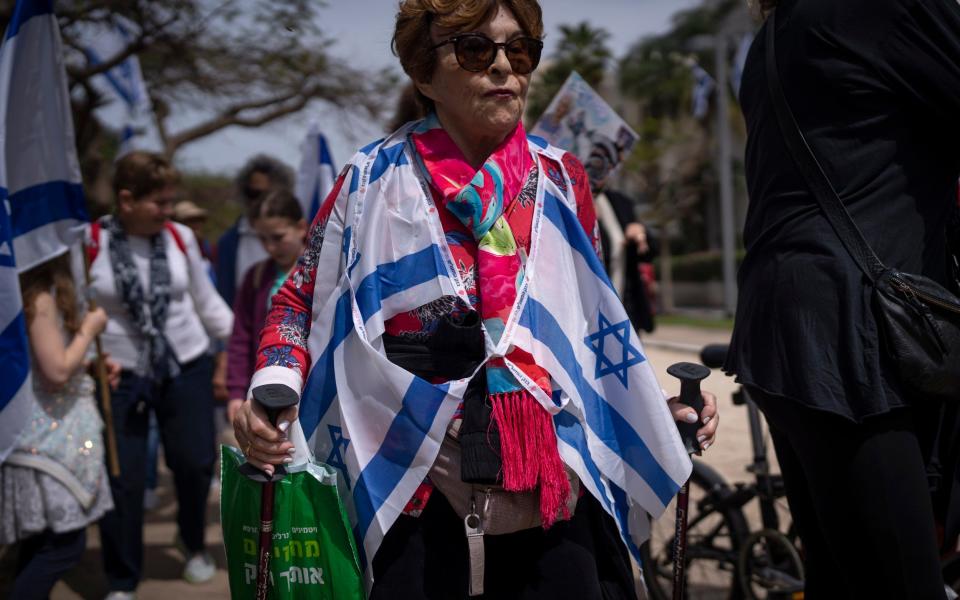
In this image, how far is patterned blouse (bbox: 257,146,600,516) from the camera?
6.52 ft

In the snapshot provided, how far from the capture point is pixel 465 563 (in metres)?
1.98

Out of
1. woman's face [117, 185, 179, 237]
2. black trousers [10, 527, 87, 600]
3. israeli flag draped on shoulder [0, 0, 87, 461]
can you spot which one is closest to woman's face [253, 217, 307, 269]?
woman's face [117, 185, 179, 237]

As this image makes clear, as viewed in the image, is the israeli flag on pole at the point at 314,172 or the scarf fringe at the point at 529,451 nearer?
the scarf fringe at the point at 529,451

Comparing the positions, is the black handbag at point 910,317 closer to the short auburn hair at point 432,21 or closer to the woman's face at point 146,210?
the short auburn hair at point 432,21

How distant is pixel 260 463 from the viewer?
1925 mm

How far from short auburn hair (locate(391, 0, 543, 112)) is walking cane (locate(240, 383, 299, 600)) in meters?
0.75

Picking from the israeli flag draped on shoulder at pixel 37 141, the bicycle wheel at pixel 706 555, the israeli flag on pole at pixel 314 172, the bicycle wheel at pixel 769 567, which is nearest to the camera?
the bicycle wheel at pixel 769 567

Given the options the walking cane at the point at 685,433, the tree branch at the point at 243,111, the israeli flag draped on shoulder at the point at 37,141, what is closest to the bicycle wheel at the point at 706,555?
the walking cane at the point at 685,433

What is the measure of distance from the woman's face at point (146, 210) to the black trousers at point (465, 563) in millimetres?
2893

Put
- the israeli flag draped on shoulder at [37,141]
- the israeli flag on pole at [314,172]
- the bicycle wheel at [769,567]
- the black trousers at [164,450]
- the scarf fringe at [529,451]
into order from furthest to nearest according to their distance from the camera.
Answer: the israeli flag on pole at [314,172] < the black trousers at [164,450] < the israeli flag draped on shoulder at [37,141] < the bicycle wheel at [769,567] < the scarf fringe at [529,451]

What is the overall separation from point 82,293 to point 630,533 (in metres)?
2.69

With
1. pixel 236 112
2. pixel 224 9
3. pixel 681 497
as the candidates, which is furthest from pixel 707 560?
pixel 236 112

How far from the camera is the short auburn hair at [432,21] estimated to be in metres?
2.01

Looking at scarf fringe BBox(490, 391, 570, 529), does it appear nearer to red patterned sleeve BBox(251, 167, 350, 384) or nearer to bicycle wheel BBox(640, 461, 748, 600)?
red patterned sleeve BBox(251, 167, 350, 384)
